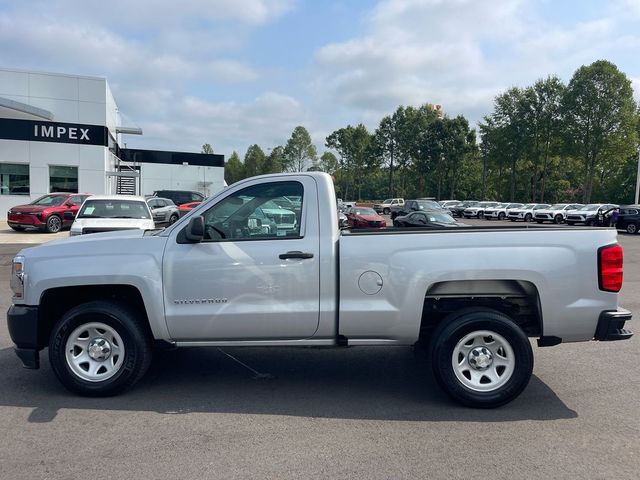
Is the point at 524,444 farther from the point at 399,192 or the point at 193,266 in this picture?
the point at 399,192

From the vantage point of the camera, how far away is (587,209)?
36.5 meters

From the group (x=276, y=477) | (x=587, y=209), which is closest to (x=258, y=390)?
(x=276, y=477)

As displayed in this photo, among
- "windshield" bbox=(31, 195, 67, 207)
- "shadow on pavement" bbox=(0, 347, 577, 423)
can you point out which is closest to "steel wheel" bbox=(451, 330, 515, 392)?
"shadow on pavement" bbox=(0, 347, 577, 423)

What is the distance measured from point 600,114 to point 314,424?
49632mm

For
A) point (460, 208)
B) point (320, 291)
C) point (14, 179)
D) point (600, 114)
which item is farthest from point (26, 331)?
point (600, 114)

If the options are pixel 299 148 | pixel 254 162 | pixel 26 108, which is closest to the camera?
pixel 26 108

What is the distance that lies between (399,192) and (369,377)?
84039 millimetres

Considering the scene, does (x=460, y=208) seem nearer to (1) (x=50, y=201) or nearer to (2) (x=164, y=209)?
(2) (x=164, y=209)

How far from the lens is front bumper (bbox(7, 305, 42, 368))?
14.5ft

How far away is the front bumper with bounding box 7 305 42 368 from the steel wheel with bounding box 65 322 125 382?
30 centimetres

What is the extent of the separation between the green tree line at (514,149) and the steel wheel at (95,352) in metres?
32.7

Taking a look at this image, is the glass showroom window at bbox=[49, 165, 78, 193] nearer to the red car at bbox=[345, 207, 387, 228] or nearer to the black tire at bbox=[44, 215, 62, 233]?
the black tire at bbox=[44, 215, 62, 233]

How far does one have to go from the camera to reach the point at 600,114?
148 ft

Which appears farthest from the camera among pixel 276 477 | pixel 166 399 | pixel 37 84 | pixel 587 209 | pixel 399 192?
pixel 399 192
